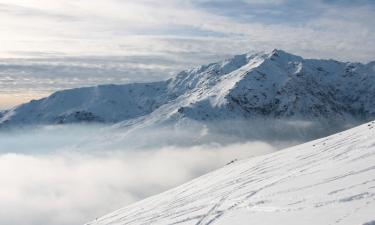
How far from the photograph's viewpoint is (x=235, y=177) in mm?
35500

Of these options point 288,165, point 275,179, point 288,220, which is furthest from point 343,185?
point 288,165

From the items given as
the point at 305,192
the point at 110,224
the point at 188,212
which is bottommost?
the point at 110,224

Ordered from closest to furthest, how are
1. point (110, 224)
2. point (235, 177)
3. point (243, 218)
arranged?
point (243, 218) → point (110, 224) → point (235, 177)

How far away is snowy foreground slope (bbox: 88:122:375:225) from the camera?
709 inches

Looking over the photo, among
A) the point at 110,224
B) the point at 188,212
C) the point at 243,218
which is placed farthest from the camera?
the point at 110,224

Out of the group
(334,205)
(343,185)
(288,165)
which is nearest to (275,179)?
(288,165)

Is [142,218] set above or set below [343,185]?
below

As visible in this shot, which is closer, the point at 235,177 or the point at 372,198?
the point at 372,198

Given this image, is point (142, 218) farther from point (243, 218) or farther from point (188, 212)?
point (243, 218)

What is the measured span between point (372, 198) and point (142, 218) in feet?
51.2

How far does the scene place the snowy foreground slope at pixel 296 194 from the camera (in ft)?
59.1

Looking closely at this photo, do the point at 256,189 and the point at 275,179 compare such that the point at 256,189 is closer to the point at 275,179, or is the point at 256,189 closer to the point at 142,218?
the point at 275,179

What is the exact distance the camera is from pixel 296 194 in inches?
890

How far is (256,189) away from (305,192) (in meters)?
4.86
